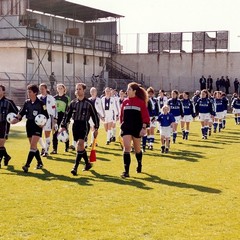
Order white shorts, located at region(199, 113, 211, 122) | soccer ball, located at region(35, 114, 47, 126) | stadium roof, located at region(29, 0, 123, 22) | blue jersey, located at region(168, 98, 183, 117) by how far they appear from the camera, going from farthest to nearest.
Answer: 1. stadium roof, located at region(29, 0, 123, 22)
2. white shorts, located at region(199, 113, 211, 122)
3. blue jersey, located at region(168, 98, 183, 117)
4. soccer ball, located at region(35, 114, 47, 126)

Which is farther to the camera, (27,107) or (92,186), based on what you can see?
(27,107)

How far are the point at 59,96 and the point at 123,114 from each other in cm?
531

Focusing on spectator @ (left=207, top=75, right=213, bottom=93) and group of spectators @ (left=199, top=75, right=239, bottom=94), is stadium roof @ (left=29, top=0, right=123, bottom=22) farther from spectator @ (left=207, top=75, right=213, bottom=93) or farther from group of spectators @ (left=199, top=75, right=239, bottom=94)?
spectator @ (left=207, top=75, right=213, bottom=93)

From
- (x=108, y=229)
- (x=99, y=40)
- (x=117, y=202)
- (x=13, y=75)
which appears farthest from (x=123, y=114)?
(x=99, y=40)

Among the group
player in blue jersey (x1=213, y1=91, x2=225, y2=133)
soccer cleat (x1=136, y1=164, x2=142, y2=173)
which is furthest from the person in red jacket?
player in blue jersey (x1=213, y1=91, x2=225, y2=133)

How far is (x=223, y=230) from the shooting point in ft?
28.7

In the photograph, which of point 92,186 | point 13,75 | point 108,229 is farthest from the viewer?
point 13,75

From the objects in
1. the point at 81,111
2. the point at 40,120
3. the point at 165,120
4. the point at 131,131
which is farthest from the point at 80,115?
the point at 165,120

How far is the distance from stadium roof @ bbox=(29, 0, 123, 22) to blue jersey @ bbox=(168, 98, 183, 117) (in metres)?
35.0

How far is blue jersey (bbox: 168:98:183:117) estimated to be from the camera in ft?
77.7

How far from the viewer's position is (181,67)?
66312 mm

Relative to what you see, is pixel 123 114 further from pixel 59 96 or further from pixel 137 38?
pixel 137 38

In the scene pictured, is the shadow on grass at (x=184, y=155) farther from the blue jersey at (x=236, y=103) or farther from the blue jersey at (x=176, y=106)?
the blue jersey at (x=236, y=103)

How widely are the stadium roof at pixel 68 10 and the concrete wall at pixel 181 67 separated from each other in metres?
5.66
